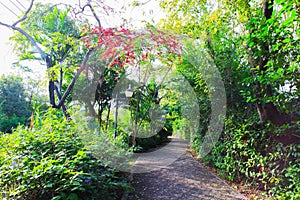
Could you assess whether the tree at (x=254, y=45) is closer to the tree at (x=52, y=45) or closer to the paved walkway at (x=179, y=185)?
the paved walkway at (x=179, y=185)

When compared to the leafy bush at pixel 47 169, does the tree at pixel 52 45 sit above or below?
above

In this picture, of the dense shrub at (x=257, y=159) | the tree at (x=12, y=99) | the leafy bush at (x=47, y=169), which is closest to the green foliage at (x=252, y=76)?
the dense shrub at (x=257, y=159)

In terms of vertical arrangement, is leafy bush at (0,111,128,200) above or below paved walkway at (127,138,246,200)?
above

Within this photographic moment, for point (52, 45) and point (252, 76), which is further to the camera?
point (52, 45)

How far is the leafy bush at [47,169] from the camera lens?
160cm

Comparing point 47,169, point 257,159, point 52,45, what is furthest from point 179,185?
point 52,45

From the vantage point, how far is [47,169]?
1.62 meters

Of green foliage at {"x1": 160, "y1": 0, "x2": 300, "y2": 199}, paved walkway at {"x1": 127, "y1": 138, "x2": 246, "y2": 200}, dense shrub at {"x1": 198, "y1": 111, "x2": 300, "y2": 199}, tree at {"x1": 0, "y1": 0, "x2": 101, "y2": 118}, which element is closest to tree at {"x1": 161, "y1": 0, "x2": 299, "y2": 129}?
green foliage at {"x1": 160, "y1": 0, "x2": 300, "y2": 199}

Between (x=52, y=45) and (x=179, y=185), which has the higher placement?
(x=52, y=45)

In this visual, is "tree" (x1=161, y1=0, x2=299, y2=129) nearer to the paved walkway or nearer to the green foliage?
the green foliage

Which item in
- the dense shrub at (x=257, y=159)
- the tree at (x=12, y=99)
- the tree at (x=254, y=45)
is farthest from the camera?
the tree at (x=12, y=99)

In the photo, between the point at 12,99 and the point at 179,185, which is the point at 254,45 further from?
the point at 12,99

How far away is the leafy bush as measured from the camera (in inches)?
63.1

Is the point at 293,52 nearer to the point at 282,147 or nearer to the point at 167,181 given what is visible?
the point at 282,147
